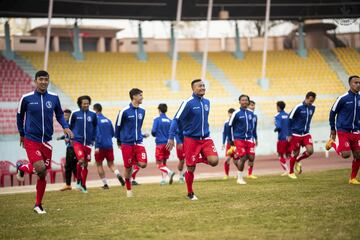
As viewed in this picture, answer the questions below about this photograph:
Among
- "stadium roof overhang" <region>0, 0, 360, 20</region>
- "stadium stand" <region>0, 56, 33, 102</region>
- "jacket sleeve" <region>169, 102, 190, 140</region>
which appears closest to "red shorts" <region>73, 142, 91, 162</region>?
"jacket sleeve" <region>169, 102, 190, 140</region>

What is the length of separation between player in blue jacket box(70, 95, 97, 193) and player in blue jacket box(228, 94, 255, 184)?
3842 mm

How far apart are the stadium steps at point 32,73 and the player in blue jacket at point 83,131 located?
17.7 metres

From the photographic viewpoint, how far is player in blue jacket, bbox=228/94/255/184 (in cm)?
1819

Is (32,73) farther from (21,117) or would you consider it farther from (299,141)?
(21,117)

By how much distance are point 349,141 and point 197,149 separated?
397 cm

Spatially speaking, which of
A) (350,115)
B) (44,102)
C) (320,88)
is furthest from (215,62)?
(44,102)

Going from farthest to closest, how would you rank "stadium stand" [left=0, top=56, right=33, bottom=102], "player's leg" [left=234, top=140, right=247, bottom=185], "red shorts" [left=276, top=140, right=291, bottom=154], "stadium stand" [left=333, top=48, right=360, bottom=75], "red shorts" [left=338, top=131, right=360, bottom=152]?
"stadium stand" [left=333, top=48, right=360, bottom=75] → "stadium stand" [left=0, top=56, right=33, bottom=102] → "red shorts" [left=276, top=140, right=291, bottom=154] → "player's leg" [left=234, top=140, right=247, bottom=185] → "red shorts" [left=338, top=131, right=360, bottom=152]

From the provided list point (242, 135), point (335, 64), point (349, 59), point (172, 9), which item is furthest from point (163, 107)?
point (349, 59)

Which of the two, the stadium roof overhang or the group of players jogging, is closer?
the group of players jogging

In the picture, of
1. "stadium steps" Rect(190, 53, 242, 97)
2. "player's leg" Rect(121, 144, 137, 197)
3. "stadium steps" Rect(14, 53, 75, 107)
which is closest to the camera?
"player's leg" Rect(121, 144, 137, 197)

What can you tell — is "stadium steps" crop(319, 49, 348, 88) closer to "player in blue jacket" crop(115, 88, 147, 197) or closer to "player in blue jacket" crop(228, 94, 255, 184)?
"player in blue jacket" crop(228, 94, 255, 184)

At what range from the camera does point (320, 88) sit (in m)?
41.0

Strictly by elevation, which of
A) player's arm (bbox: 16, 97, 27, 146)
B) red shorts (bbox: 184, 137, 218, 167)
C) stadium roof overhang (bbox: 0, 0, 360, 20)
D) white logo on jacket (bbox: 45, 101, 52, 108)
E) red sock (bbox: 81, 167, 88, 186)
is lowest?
red sock (bbox: 81, 167, 88, 186)

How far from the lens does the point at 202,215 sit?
35.4 ft
